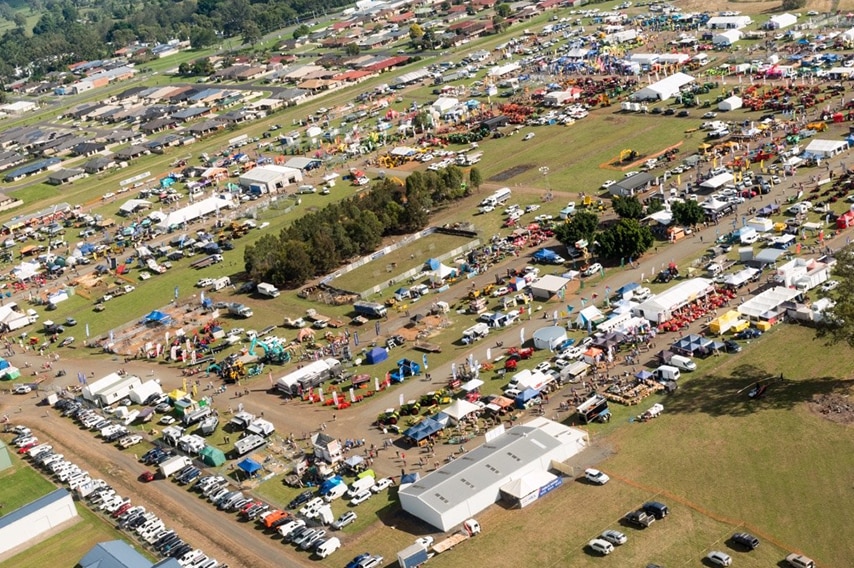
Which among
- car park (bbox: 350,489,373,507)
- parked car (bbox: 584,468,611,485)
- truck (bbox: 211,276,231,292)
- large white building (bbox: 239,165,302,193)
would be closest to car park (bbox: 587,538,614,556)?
parked car (bbox: 584,468,611,485)

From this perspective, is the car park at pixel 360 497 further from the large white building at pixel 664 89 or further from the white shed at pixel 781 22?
the white shed at pixel 781 22

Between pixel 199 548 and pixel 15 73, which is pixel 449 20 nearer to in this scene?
pixel 15 73

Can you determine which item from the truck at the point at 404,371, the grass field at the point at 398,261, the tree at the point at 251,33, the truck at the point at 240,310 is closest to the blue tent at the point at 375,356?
the truck at the point at 404,371

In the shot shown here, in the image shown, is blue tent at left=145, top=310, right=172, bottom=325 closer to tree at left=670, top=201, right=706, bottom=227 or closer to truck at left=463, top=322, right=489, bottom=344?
truck at left=463, top=322, right=489, bottom=344

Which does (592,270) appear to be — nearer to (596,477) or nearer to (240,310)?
(596,477)

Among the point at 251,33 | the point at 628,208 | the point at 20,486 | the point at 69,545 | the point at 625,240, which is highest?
the point at 251,33

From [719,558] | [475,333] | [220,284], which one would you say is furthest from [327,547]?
[220,284]

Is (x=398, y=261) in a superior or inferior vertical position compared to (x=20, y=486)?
superior
